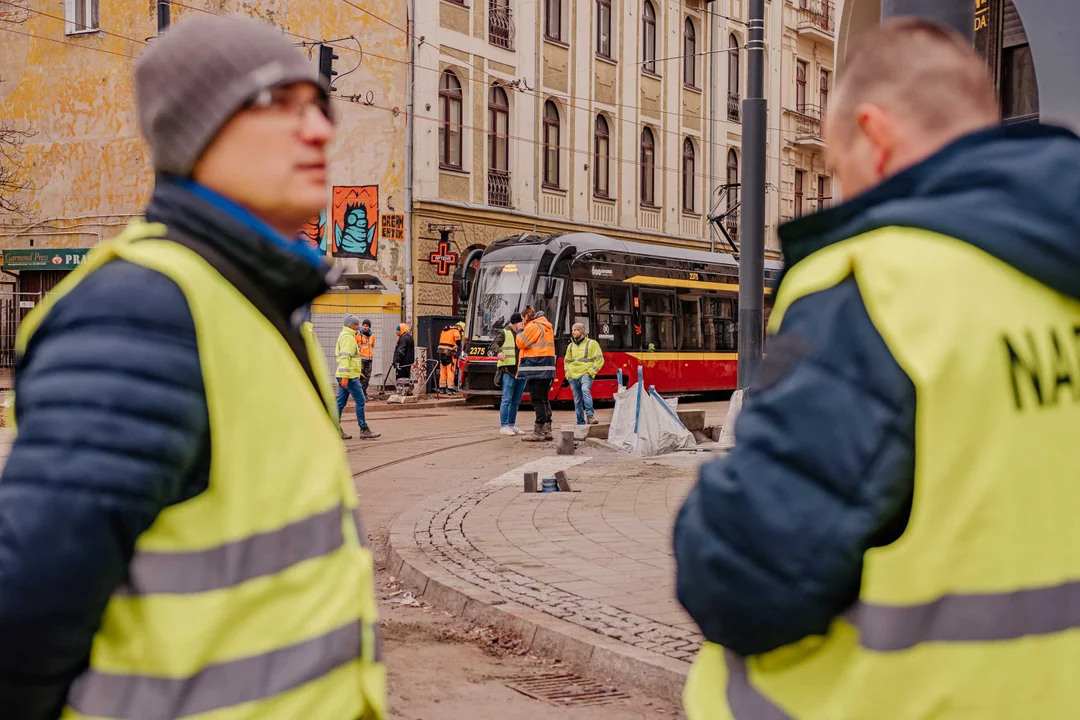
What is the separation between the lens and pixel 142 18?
32.3m

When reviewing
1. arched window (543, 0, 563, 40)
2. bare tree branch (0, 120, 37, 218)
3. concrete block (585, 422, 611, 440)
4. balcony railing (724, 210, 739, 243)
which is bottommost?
concrete block (585, 422, 611, 440)

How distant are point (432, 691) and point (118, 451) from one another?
4.09 metres

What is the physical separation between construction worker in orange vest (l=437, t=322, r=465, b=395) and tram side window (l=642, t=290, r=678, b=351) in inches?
173

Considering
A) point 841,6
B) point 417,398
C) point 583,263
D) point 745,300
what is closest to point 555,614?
point 841,6

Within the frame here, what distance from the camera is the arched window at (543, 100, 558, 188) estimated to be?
34188mm

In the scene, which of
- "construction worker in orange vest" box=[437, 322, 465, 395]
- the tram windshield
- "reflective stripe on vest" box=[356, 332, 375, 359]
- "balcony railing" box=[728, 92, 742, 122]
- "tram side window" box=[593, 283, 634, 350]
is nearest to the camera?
"reflective stripe on vest" box=[356, 332, 375, 359]

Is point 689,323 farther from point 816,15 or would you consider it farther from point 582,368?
point 816,15

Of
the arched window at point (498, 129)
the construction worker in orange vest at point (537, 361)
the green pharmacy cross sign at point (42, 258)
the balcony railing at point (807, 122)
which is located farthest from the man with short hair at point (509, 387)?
the balcony railing at point (807, 122)

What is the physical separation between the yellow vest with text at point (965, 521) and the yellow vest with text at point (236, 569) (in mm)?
653

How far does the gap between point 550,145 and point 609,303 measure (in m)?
10.5

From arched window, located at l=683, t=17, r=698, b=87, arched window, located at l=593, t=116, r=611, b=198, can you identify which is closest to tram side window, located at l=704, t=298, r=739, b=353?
arched window, located at l=593, t=116, r=611, b=198

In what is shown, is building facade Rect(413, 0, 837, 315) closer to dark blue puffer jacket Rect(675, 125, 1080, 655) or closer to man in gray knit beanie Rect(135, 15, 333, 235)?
man in gray knit beanie Rect(135, 15, 333, 235)

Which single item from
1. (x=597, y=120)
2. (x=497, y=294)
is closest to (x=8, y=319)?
(x=497, y=294)

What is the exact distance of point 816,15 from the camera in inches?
1802
